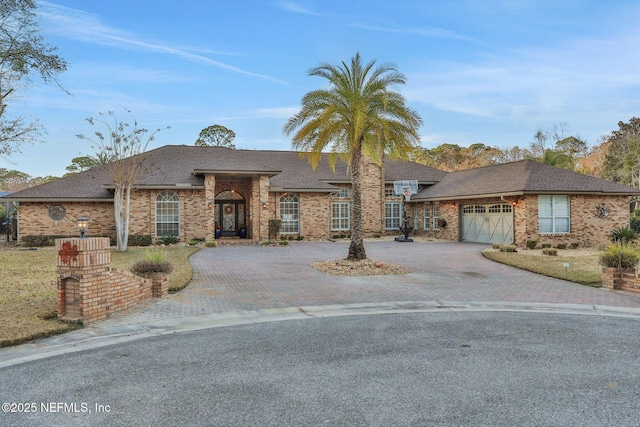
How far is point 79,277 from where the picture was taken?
272 inches

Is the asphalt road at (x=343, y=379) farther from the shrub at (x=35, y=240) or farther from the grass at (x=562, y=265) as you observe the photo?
the shrub at (x=35, y=240)

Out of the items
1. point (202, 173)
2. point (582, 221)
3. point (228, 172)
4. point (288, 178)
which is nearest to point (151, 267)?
point (228, 172)

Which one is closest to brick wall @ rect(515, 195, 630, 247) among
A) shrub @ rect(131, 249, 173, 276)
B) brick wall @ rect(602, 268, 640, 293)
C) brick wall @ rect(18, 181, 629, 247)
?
brick wall @ rect(18, 181, 629, 247)

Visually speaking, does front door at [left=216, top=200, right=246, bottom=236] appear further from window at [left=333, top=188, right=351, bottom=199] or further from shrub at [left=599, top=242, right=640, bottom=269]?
shrub at [left=599, top=242, right=640, bottom=269]

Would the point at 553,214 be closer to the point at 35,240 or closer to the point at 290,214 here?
the point at 290,214

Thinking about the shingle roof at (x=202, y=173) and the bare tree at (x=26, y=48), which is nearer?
the bare tree at (x=26, y=48)

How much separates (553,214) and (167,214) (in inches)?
863

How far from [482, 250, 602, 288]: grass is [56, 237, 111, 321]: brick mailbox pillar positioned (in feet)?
40.0

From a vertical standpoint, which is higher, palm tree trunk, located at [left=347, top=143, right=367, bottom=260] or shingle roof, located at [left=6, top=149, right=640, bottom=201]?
shingle roof, located at [left=6, top=149, right=640, bottom=201]

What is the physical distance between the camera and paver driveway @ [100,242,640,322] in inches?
348

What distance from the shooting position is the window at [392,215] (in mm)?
30422

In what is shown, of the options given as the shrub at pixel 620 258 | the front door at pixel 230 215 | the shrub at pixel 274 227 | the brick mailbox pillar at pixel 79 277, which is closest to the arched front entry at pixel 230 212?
the front door at pixel 230 215

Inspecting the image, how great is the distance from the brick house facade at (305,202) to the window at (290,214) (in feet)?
0.22

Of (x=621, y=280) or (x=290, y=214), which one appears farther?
(x=290, y=214)
